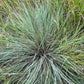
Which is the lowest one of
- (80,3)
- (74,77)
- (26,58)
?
(74,77)

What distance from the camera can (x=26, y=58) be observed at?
116cm

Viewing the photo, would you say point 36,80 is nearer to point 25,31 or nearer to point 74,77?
point 74,77

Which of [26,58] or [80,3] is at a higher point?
[80,3]

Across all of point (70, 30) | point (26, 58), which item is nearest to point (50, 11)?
point (70, 30)

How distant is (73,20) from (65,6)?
6.5 inches

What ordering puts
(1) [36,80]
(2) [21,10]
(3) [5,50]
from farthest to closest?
(2) [21,10] → (3) [5,50] → (1) [36,80]

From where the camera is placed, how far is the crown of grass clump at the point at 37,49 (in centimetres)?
104

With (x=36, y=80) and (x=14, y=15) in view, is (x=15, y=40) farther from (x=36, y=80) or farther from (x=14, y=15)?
(x=36, y=80)

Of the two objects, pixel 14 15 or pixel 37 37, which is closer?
pixel 37 37

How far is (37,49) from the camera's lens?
1179 mm

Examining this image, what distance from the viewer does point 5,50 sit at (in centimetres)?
112

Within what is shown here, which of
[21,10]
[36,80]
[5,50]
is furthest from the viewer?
[21,10]

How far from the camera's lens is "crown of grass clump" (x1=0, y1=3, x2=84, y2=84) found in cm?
104

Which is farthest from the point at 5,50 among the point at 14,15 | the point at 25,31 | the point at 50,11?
the point at 50,11
